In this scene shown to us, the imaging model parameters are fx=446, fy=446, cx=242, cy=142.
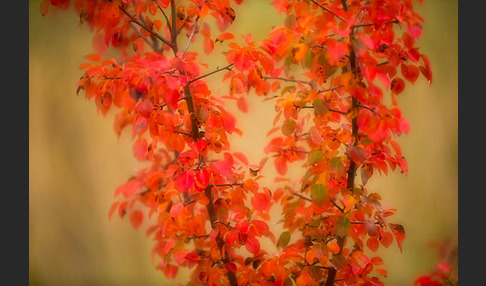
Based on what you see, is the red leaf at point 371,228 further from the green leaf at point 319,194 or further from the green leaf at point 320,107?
the green leaf at point 320,107

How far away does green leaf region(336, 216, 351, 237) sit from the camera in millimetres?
1388

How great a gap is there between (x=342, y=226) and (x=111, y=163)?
3.72 ft

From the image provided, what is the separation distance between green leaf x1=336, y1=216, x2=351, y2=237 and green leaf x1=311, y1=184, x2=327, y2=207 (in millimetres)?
95

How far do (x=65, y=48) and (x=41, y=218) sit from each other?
2.57 feet

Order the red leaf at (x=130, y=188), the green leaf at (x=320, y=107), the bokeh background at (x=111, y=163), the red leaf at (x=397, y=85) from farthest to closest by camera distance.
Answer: the bokeh background at (x=111, y=163), the red leaf at (x=130, y=188), the red leaf at (x=397, y=85), the green leaf at (x=320, y=107)

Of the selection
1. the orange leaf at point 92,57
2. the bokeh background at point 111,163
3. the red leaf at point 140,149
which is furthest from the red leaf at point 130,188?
the orange leaf at point 92,57

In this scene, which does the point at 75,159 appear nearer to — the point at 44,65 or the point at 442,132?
the point at 44,65

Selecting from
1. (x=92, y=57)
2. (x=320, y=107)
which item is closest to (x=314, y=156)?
(x=320, y=107)

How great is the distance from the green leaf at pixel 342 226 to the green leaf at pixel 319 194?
9 cm

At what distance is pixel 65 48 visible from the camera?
197 cm

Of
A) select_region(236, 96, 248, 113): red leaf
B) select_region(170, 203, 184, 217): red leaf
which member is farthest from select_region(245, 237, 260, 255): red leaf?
select_region(236, 96, 248, 113): red leaf

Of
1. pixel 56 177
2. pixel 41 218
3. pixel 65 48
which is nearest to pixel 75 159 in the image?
pixel 56 177

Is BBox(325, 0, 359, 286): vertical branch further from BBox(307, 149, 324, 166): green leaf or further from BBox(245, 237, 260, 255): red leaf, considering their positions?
BBox(245, 237, 260, 255): red leaf

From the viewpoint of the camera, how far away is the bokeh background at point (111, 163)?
1.94 m
